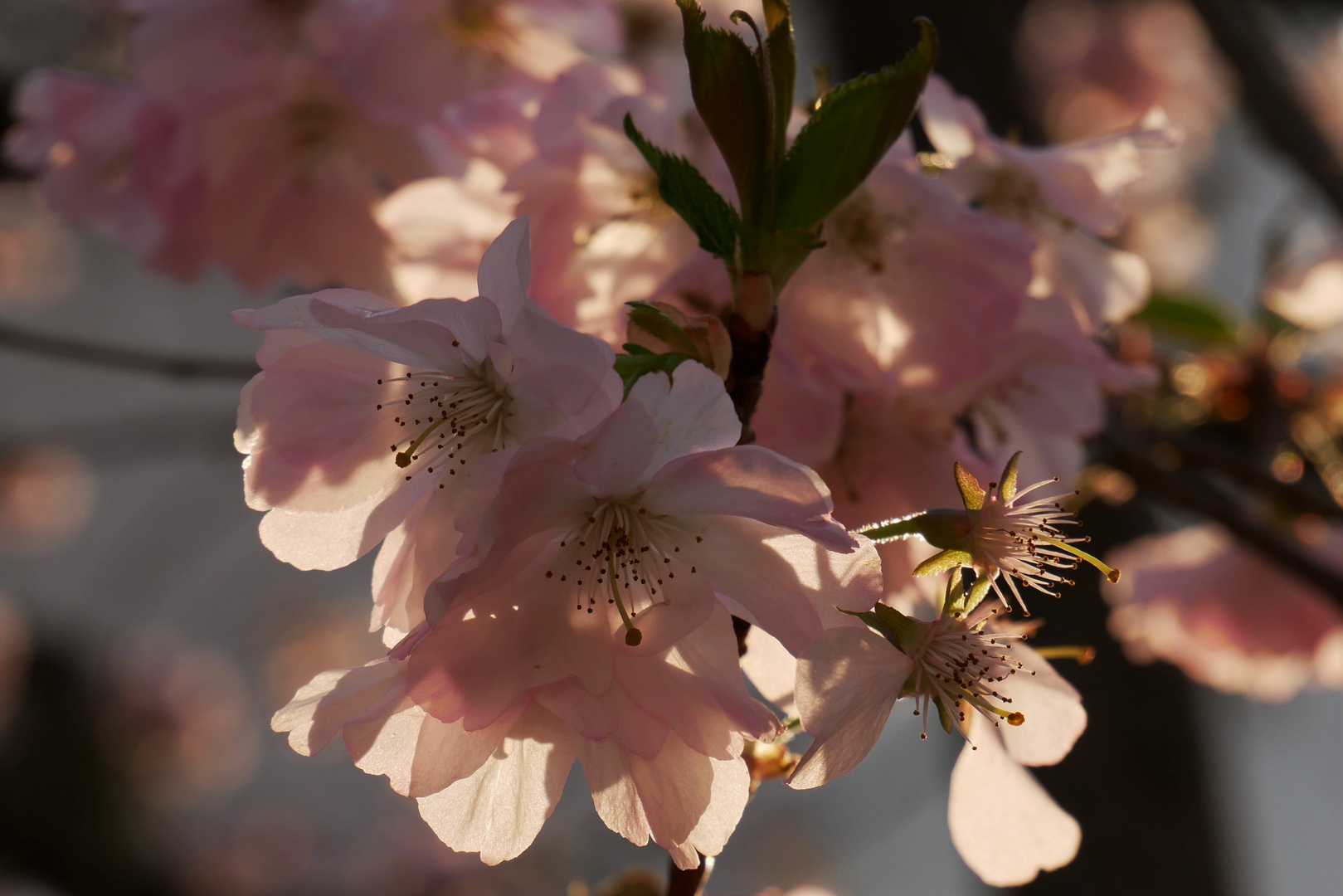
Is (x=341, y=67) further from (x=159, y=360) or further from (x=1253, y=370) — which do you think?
(x=1253, y=370)

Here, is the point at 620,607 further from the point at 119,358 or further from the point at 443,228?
the point at 119,358

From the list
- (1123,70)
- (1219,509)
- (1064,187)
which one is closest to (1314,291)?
(1219,509)

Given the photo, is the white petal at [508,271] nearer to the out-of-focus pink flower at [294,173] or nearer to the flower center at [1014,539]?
the flower center at [1014,539]

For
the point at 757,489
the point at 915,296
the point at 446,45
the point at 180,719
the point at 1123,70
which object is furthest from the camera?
the point at 180,719

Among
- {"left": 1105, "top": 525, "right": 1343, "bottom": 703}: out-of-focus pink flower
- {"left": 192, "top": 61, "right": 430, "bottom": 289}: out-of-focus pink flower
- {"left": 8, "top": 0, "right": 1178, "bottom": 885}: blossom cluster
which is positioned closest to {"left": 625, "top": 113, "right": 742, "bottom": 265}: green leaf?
{"left": 8, "top": 0, "right": 1178, "bottom": 885}: blossom cluster

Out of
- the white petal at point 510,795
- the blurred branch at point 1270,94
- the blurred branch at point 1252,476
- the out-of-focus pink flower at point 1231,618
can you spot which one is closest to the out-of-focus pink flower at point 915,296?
the white petal at point 510,795

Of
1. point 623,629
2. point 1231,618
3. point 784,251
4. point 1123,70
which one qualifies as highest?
point 784,251

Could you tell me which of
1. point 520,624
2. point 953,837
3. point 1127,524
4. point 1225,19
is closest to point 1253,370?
point 1225,19
